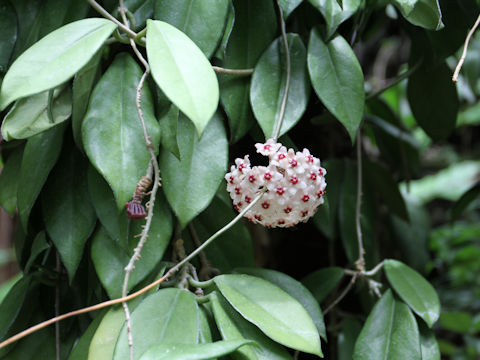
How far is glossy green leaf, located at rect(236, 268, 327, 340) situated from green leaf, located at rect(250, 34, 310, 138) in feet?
0.65

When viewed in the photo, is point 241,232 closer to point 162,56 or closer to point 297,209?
point 297,209

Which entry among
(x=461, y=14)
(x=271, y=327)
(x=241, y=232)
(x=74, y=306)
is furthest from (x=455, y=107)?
(x=74, y=306)

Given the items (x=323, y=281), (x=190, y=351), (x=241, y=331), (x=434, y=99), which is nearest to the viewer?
(x=190, y=351)

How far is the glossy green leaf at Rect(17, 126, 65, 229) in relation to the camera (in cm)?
69

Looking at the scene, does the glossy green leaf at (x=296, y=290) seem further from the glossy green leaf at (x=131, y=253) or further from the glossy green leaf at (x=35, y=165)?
the glossy green leaf at (x=35, y=165)

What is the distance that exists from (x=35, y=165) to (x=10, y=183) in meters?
0.12

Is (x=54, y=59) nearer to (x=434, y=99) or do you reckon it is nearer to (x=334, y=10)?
(x=334, y=10)

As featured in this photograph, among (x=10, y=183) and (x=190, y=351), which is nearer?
(x=190, y=351)

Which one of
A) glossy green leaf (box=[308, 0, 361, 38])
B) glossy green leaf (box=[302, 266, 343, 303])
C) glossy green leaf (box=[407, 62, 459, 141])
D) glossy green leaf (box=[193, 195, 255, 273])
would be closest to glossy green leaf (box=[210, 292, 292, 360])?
glossy green leaf (box=[193, 195, 255, 273])

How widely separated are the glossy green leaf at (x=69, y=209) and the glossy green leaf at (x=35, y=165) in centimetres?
3

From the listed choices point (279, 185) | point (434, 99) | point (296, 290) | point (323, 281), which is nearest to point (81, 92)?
point (279, 185)

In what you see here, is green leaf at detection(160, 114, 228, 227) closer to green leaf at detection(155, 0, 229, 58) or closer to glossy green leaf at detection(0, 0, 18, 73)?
green leaf at detection(155, 0, 229, 58)

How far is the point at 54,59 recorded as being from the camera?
56cm

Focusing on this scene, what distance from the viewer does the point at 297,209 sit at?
2.10ft
